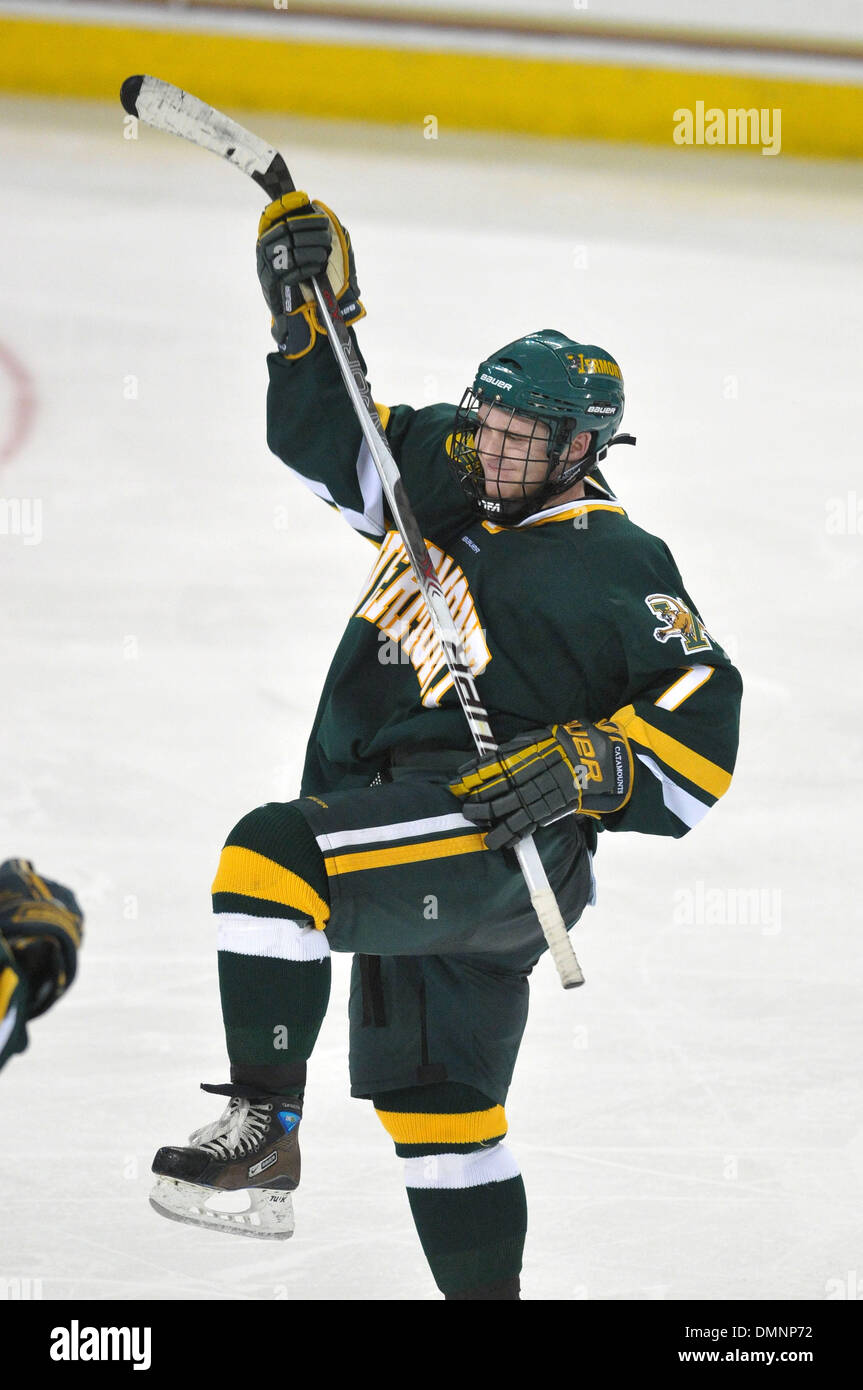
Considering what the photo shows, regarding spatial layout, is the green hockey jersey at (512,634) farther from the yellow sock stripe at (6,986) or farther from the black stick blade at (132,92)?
the yellow sock stripe at (6,986)

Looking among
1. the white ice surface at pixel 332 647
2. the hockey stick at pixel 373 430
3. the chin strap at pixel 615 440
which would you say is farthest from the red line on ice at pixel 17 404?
the chin strap at pixel 615 440

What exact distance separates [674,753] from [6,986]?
97cm

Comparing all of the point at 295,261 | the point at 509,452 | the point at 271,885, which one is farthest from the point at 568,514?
the point at 271,885

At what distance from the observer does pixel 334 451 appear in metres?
2.54

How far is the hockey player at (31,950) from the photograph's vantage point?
168 centimetres

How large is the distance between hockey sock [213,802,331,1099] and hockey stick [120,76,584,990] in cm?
27

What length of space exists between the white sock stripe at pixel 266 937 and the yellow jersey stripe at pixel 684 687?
1.78ft

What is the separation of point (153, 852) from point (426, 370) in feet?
9.11

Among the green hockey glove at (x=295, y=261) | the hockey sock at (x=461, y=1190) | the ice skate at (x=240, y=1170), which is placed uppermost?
the green hockey glove at (x=295, y=261)

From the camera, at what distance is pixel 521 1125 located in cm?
301

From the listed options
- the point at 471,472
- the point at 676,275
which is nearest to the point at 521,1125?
the point at 471,472

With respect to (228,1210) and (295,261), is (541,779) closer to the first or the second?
(228,1210)

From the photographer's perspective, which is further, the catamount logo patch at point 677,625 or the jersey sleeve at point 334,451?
the jersey sleeve at point 334,451

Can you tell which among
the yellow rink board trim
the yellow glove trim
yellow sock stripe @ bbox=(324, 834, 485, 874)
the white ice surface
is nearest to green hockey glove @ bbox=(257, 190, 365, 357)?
the yellow glove trim
